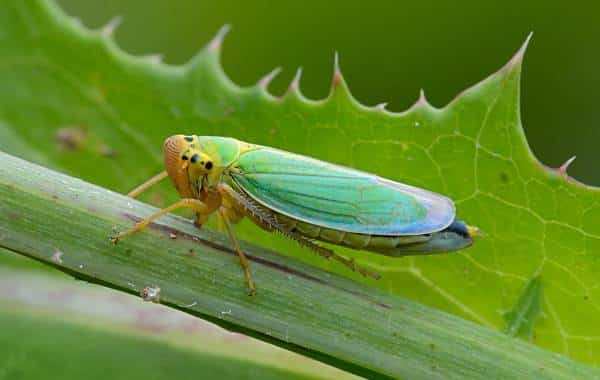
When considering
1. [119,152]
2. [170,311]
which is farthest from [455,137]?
[119,152]

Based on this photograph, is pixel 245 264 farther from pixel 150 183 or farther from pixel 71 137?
pixel 71 137

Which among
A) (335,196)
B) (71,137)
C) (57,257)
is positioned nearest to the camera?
(57,257)

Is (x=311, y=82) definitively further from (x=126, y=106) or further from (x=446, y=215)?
(x=446, y=215)

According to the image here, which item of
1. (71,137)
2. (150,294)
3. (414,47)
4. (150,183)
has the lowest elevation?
(150,294)

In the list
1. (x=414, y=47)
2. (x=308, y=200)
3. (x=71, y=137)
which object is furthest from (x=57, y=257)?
(x=414, y=47)

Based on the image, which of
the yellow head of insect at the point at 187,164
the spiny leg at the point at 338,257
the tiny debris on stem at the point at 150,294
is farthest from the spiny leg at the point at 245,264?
the yellow head of insect at the point at 187,164

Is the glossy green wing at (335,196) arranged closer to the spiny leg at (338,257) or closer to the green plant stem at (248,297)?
the spiny leg at (338,257)
